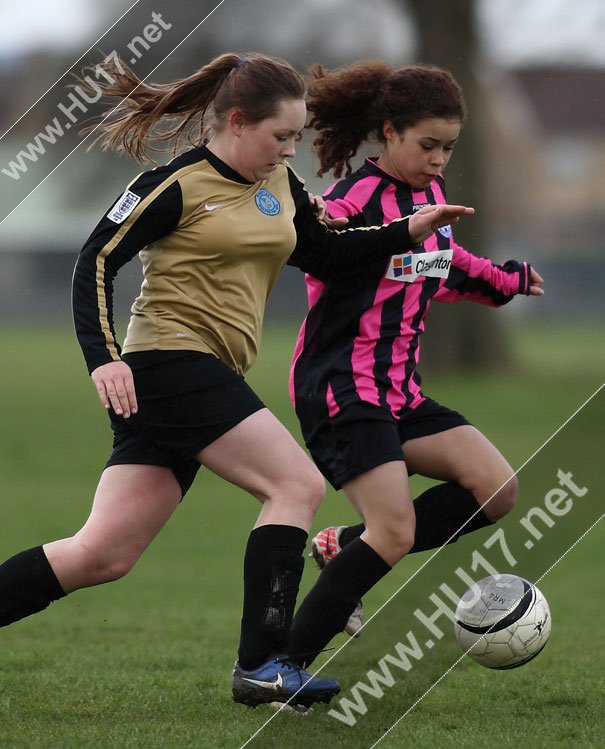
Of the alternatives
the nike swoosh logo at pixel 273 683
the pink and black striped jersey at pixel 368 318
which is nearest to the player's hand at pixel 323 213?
the pink and black striped jersey at pixel 368 318

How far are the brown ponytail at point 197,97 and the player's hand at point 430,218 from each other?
1.79 ft

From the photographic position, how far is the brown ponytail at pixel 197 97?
3.77 m

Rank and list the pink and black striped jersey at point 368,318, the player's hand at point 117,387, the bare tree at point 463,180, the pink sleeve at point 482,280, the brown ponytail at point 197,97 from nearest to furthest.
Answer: the player's hand at point 117,387, the brown ponytail at point 197,97, the pink and black striped jersey at point 368,318, the pink sleeve at point 482,280, the bare tree at point 463,180

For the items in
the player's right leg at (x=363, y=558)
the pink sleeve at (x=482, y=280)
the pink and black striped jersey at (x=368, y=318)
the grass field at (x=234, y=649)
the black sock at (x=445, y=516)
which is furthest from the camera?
the pink sleeve at (x=482, y=280)

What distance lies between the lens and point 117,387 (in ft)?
11.7

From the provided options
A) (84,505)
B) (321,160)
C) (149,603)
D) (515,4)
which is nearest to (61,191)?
(515,4)

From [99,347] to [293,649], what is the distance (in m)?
1.17

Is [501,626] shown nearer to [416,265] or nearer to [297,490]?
[297,490]

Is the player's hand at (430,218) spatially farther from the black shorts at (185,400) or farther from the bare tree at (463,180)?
the bare tree at (463,180)

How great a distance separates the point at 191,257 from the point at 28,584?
1088mm

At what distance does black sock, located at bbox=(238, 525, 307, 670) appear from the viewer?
370cm

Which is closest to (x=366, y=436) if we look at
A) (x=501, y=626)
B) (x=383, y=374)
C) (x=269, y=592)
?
(x=383, y=374)

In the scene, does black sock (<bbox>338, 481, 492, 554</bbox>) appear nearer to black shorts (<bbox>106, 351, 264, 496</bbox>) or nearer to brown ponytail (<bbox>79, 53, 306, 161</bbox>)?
black shorts (<bbox>106, 351, 264, 496</bbox>)

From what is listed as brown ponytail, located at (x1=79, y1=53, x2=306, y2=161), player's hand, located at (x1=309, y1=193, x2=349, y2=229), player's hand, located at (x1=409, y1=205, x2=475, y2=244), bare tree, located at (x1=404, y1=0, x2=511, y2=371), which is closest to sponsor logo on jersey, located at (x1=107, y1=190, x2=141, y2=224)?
brown ponytail, located at (x1=79, y1=53, x2=306, y2=161)
